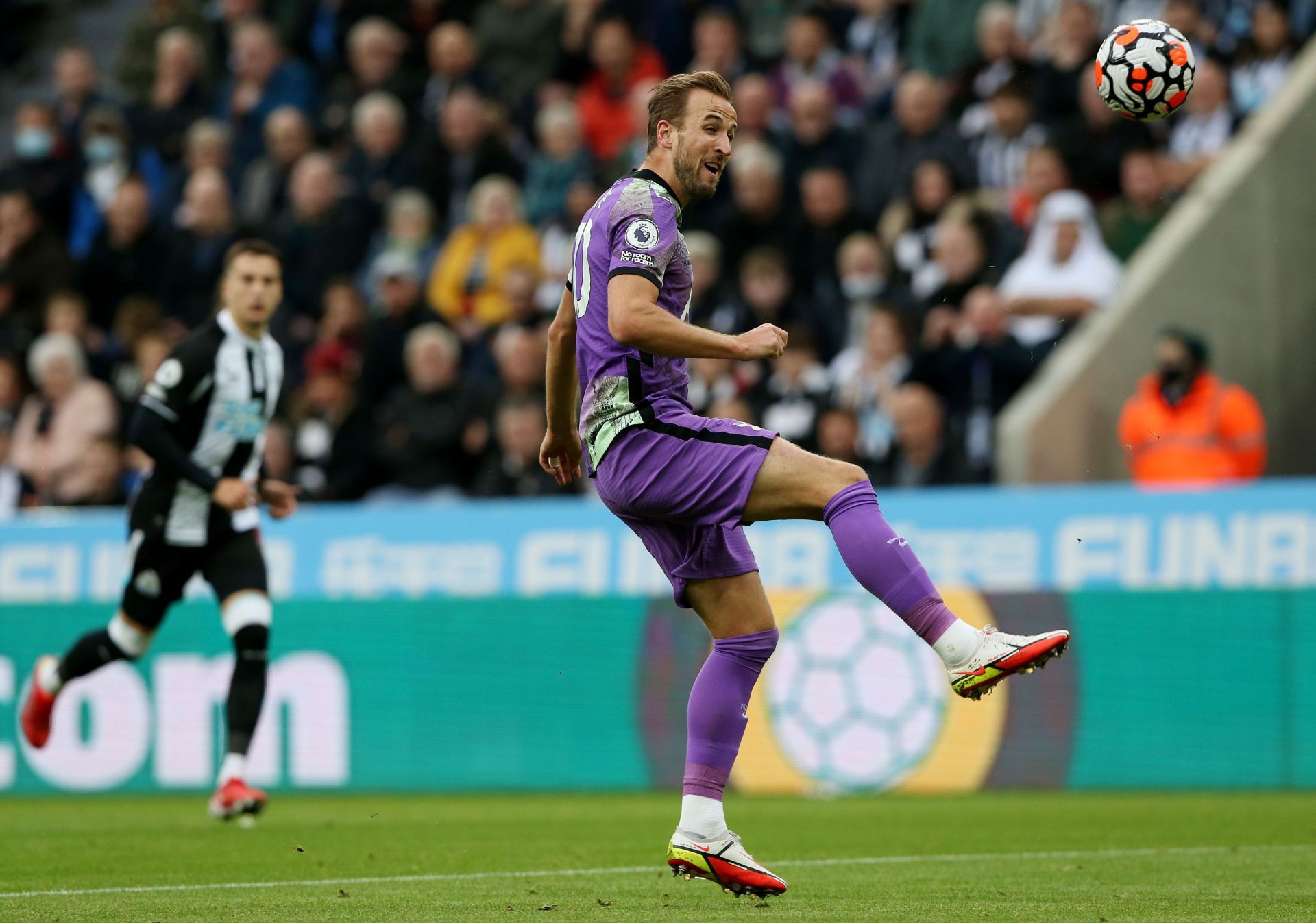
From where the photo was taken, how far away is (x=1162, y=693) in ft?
38.4

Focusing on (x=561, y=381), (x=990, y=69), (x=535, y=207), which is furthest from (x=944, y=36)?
(x=561, y=381)

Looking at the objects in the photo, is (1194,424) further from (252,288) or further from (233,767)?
(233,767)

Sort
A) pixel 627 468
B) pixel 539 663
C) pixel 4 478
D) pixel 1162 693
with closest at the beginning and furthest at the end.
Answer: pixel 627 468 < pixel 1162 693 < pixel 539 663 < pixel 4 478

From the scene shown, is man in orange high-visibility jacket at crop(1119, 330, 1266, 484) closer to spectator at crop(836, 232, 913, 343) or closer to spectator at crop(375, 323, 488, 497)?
spectator at crop(836, 232, 913, 343)

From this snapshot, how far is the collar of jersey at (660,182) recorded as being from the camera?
626 cm

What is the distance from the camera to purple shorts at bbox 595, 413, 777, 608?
6.11 m

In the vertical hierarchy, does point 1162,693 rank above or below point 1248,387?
below

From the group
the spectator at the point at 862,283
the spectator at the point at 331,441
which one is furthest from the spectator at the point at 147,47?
the spectator at the point at 862,283

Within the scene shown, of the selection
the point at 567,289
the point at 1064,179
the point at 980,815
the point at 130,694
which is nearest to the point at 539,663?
the point at 130,694

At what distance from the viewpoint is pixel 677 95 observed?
20.8 ft

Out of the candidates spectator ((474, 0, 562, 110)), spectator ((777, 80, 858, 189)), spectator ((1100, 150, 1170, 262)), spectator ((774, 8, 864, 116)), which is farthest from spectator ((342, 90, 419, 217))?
spectator ((1100, 150, 1170, 262))

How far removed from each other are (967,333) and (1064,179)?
4.20 feet

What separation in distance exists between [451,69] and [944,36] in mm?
4485

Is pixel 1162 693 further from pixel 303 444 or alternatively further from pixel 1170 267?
pixel 303 444
